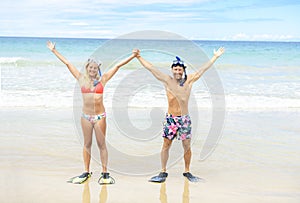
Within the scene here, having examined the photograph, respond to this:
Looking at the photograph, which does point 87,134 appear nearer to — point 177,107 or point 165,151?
point 165,151

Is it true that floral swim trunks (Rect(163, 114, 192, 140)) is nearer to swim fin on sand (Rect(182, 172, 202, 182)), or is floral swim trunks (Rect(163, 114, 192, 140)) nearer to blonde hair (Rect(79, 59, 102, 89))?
swim fin on sand (Rect(182, 172, 202, 182))

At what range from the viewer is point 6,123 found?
30.3 ft

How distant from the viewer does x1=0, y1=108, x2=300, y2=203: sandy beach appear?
209 inches

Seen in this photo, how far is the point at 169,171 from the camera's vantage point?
6.35 m

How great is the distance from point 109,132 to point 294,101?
7344 mm

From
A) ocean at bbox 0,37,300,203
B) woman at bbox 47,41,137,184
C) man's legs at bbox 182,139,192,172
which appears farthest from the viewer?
man's legs at bbox 182,139,192,172

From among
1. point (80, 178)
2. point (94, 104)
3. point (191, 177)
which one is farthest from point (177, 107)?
point (80, 178)

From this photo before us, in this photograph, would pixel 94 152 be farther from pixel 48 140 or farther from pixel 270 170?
pixel 270 170

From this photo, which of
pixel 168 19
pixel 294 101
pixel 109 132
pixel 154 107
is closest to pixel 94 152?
pixel 109 132

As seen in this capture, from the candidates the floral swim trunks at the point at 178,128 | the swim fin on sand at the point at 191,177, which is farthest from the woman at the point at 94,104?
the swim fin on sand at the point at 191,177

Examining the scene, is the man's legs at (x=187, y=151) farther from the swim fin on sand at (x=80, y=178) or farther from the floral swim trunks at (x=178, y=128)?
the swim fin on sand at (x=80, y=178)

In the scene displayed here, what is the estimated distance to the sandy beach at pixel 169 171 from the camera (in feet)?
17.4

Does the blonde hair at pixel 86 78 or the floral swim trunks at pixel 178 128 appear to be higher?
the blonde hair at pixel 86 78

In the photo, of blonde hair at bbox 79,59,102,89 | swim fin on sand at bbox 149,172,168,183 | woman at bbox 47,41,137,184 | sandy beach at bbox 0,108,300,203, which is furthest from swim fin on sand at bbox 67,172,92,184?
blonde hair at bbox 79,59,102,89
